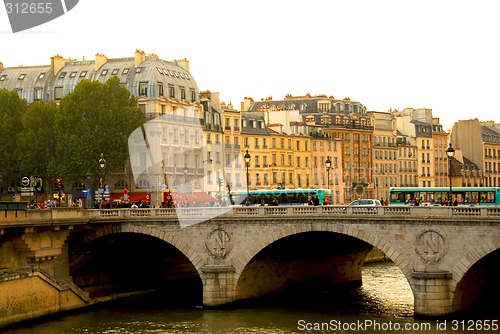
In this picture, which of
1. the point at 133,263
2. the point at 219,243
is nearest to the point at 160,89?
the point at 133,263

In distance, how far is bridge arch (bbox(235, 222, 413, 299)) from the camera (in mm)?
55416

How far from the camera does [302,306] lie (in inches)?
2445

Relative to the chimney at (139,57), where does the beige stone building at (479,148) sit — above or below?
below

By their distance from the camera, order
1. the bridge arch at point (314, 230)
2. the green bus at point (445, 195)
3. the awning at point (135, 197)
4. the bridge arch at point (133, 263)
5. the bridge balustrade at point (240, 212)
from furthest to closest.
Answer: the awning at point (135, 197) < the green bus at point (445, 195) < the bridge arch at point (133, 263) < the bridge arch at point (314, 230) < the bridge balustrade at point (240, 212)

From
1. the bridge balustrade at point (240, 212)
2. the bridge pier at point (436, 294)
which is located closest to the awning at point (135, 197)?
the bridge balustrade at point (240, 212)

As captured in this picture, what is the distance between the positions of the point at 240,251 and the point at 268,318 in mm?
5165

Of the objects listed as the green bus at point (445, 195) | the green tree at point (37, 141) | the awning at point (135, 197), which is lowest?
the green bus at point (445, 195)

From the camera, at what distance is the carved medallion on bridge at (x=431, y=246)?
53.8 meters

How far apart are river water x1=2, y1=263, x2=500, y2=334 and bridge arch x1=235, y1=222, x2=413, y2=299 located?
103 inches

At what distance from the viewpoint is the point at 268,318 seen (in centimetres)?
5738

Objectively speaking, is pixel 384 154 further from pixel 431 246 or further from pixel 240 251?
pixel 431 246

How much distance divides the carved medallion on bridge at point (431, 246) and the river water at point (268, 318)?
3.42m

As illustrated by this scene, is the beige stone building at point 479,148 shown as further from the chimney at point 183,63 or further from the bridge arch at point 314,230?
the bridge arch at point 314,230

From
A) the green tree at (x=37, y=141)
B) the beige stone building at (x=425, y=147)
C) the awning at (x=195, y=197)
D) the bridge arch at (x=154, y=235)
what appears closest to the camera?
the bridge arch at (x=154, y=235)
